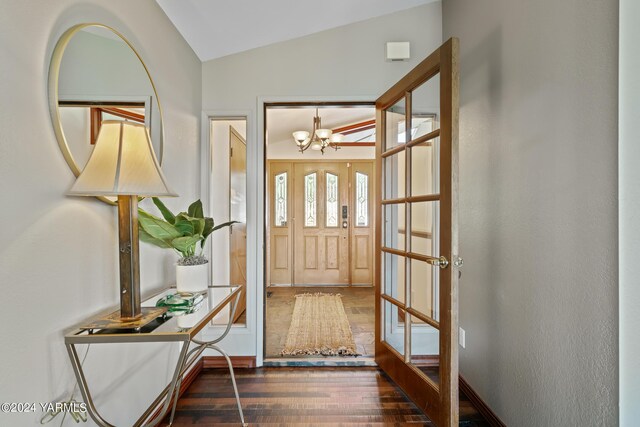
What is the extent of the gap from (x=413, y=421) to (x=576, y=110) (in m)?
1.76

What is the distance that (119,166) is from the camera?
1084mm

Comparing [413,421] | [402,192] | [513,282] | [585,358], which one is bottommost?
[413,421]

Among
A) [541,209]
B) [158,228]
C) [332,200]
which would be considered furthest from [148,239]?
[332,200]

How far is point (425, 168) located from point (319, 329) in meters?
2.07

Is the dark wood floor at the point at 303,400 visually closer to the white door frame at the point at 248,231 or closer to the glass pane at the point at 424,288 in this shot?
the white door frame at the point at 248,231

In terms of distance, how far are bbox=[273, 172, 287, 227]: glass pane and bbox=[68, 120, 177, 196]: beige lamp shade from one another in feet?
12.9

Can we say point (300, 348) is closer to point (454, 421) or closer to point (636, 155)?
point (454, 421)

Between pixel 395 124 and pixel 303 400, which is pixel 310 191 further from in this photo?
pixel 303 400

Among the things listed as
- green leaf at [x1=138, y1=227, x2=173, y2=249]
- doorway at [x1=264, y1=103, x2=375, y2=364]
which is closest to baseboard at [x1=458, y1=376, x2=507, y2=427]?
green leaf at [x1=138, y1=227, x2=173, y2=249]

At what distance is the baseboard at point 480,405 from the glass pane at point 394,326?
0.45 m

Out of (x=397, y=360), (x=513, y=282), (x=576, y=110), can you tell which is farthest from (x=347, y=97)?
(x=397, y=360)

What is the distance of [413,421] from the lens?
5.75 ft

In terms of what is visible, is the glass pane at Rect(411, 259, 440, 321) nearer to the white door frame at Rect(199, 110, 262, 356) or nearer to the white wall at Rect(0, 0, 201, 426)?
the white door frame at Rect(199, 110, 262, 356)

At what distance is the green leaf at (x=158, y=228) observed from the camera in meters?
1.36
